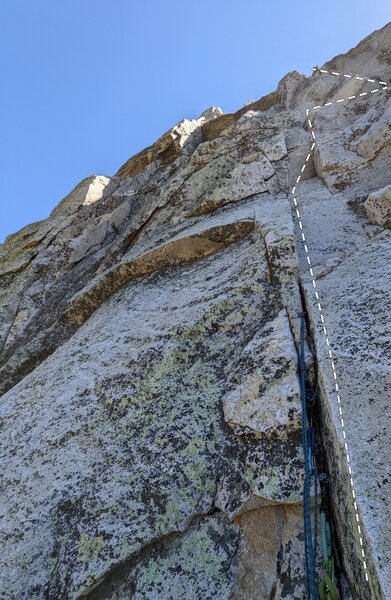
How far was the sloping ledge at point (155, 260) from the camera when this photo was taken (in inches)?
428

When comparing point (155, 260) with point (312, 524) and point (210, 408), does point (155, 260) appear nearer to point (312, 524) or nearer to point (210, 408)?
point (210, 408)

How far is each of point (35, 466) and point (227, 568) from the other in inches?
139

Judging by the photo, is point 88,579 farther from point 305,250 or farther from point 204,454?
point 305,250

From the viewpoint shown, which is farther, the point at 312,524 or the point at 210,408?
the point at 210,408

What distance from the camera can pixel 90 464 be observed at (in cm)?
679

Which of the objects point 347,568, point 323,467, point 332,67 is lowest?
point 347,568

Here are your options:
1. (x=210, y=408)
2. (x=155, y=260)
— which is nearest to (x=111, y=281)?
(x=155, y=260)

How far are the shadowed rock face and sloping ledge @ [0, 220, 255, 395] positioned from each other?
37 millimetres

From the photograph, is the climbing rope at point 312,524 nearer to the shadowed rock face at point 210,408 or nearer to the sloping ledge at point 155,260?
the shadowed rock face at point 210,408

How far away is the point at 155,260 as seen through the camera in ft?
37.8

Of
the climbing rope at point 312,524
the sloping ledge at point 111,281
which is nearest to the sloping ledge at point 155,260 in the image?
the sloping ledge at point 111,281

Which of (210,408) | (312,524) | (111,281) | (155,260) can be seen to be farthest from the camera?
(111,281)

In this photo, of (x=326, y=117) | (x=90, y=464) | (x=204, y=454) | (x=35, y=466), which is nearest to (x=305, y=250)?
(x=204, y=454)

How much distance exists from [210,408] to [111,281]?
614 cm
